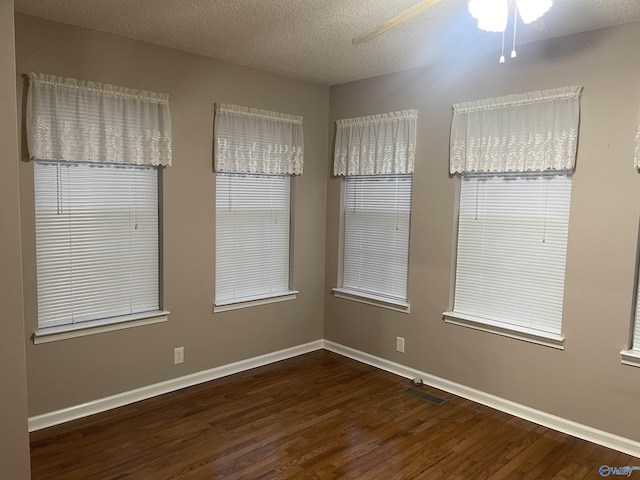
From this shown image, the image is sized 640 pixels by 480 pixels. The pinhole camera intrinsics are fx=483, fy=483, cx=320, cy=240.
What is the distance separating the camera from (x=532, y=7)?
190 centimetres

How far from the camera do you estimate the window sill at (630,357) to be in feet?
9.48

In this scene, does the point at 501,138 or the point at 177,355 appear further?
the point at 177,355

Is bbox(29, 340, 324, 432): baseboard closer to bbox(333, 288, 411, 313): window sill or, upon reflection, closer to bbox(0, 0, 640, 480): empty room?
bbox(0, 0, 640, 480): empty room

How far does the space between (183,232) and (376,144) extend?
181 cm

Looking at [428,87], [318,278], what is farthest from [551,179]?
[318,278]

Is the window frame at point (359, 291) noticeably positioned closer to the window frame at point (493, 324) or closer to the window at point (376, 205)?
the window at point (376, 205)

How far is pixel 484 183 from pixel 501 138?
36cm

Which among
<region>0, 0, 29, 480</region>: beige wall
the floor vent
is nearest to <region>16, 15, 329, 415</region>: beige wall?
<region>0, 0, 29, 480</region>: beige wall

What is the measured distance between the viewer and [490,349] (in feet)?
11.8

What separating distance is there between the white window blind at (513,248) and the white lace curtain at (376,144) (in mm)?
606

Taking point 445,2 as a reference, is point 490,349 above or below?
below

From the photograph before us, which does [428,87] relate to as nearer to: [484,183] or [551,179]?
[484,183]

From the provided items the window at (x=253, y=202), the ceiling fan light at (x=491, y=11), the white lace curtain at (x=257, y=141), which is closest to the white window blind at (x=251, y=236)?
the window at (x=253, y=202)

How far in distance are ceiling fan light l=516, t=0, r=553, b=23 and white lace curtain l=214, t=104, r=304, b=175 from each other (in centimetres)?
250
